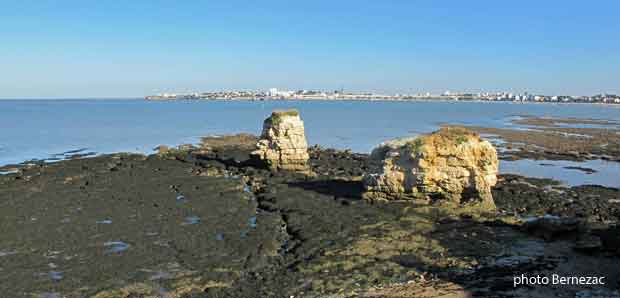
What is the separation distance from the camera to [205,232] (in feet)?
69.9

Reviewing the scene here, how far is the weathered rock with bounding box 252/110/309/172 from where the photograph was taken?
121 feet

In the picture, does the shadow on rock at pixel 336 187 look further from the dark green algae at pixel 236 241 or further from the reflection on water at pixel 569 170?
the reflection on water at pixel 569 170

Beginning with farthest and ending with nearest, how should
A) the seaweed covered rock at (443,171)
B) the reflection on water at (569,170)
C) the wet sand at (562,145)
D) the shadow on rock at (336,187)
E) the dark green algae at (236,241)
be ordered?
1. the wet sand at (562,145)
2. the reflection on water at (569,170)
3. the shadow on rock at (336,187)
4. the seaweed covered rock at (443,171)
5. the dark green algae at (236,241)

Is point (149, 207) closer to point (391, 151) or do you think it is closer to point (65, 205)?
point (65, 205)

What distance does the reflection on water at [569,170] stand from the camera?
3447cm

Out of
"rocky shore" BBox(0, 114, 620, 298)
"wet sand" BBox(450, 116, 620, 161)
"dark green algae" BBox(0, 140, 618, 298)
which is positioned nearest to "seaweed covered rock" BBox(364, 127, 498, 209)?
"rocky shore" BBox(0, 114, 620, 298)

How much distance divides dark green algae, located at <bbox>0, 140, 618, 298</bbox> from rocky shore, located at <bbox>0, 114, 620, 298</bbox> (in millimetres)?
68

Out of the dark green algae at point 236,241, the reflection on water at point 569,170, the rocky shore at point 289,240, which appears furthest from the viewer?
the reflection on water at point 569,170

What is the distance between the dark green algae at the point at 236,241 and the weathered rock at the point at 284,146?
15.6ft

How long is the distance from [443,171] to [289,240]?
30.8 feet

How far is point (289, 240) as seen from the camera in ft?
66.6

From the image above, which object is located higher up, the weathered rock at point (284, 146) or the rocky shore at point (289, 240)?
the weathered rock at point (284, 146)

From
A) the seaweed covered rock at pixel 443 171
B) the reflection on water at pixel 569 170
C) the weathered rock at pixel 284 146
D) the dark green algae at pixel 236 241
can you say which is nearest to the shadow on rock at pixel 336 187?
the dark green algae at pixel 236 241

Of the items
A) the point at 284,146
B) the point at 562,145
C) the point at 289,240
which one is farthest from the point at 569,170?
the point at 289,240
